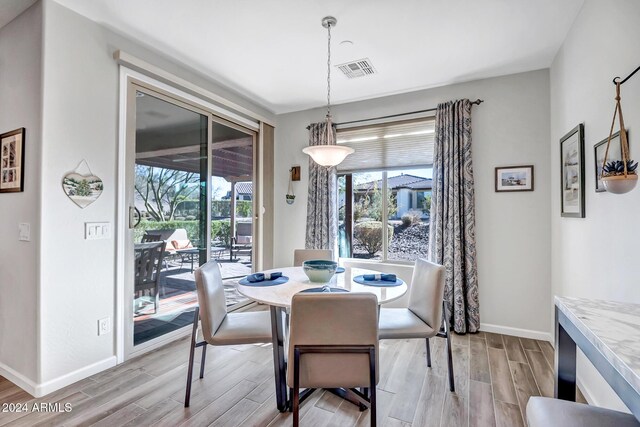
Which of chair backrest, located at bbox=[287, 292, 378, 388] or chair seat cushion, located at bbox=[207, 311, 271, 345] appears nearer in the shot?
chair backrest, located at bbox=[287, 292, 378, 388]

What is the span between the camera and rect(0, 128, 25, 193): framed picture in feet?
6.88

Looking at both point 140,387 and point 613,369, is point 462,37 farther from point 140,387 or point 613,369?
point 140,387

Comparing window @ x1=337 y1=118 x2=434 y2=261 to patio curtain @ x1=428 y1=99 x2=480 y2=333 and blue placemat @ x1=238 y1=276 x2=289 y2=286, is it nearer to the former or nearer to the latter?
patio curtain @ x1=428 y1=99 x2=480 y2=333

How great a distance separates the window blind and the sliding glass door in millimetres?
1530

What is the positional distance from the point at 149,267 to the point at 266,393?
1530mm

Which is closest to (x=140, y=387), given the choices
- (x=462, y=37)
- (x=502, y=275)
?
(x=502, y=275)

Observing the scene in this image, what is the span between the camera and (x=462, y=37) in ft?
8.02

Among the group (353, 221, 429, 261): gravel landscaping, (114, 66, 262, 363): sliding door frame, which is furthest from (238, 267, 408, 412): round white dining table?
(353, 221, 429, 261): gravel landscaping

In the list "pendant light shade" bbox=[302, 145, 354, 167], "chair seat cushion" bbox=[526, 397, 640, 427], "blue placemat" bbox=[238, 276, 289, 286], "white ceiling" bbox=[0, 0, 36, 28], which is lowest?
"chair seat cushion" bbox=[526, 397, 640, 427]

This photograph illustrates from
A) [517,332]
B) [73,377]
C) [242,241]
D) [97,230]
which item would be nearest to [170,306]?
[73,377]

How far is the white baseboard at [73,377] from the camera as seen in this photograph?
77.9 inches

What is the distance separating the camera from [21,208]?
2.11m

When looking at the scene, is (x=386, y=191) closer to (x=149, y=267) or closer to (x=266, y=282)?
(x=266, y=282)

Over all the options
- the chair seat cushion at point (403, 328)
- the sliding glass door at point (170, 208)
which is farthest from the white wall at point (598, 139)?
the sliding glass door at point (170, 208)
